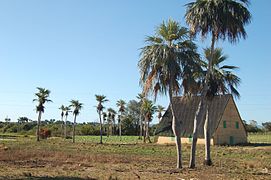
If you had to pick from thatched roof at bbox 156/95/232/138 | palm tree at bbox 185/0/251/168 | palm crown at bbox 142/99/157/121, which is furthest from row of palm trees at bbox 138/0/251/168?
palm crown at bbox 142/99/157/121

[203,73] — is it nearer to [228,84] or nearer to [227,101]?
[228,84]

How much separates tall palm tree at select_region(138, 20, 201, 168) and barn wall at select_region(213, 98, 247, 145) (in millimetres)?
32858

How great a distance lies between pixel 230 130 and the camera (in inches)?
2124

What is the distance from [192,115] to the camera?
185ft

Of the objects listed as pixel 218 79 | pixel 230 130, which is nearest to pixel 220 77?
pixel 218 79

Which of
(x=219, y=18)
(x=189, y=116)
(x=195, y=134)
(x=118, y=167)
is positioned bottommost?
(x=118, y=167)

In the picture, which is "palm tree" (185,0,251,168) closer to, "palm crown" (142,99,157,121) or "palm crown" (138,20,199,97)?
"palm crown" (138,20,199,97)

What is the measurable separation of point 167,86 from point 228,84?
4.75m

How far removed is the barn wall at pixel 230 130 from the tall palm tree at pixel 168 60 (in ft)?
108

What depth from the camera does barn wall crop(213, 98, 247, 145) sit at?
52062 mm

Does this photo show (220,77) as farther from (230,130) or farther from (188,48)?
(230,130)

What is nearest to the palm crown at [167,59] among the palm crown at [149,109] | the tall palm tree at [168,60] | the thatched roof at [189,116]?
the tall palm tree at [168,60]

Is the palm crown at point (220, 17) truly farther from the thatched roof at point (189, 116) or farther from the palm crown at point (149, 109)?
the palm crown at point (149, 109)

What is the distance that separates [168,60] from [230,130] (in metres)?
37.5
